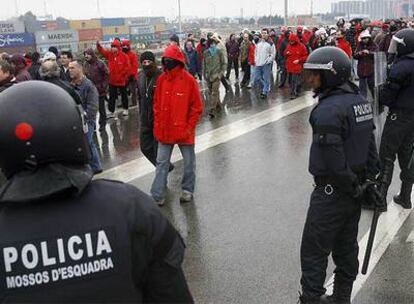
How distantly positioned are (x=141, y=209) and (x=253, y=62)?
1448cm

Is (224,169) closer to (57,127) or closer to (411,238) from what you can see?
(411,238)

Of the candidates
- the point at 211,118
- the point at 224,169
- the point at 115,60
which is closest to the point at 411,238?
the point at 224,169

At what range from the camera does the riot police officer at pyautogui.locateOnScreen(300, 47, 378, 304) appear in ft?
11.1

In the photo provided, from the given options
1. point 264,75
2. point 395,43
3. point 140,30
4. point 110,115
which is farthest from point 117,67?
point 140,30

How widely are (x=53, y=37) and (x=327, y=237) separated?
2882 centimetres

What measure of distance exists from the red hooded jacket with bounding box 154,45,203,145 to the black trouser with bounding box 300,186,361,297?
2.63 m

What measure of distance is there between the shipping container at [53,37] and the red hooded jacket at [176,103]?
76.9 feet

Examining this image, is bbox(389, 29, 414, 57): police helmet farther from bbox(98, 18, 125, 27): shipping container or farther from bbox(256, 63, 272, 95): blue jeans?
bbox(98, 18, 125, 27): shipping container

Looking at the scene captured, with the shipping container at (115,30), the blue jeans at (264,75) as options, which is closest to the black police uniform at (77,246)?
the blue jeans at (264,75)

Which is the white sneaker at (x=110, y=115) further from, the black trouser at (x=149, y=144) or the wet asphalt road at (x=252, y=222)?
the black trouser at (x=149, y=144)

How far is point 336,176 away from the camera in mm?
3396

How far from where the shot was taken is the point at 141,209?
5.05 feet

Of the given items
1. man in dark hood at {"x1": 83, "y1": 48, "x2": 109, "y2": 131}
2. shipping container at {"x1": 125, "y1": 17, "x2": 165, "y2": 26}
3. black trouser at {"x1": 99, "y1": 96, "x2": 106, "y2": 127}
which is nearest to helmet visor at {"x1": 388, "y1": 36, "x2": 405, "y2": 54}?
man in dark hood at {"x1": 83, "y1": 48, "x2": 109, "y2": 131}

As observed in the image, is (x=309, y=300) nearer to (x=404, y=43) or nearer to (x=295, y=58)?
(x=404, y=43)
